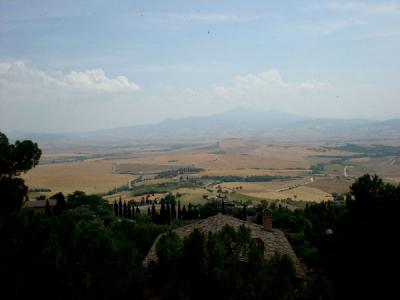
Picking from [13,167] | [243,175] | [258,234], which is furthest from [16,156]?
A: [243,175]

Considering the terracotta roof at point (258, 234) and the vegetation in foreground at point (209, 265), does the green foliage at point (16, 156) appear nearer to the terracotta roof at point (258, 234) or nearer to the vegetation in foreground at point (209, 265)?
the terracotta roof at point (258, 234)

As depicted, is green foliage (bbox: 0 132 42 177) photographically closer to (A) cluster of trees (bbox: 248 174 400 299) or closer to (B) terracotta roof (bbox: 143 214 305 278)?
(B) terracotta roof (bbox: 143 214 305 278)

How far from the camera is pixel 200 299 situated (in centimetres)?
1205

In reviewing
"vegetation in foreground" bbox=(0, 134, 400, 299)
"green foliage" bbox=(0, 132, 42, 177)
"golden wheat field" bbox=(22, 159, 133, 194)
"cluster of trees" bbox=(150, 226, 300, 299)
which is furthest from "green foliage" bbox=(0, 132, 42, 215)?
"golden wheat field" bbox=(22, 159, 133, 194)

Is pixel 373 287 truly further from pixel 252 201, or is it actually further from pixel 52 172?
pixel 52 172

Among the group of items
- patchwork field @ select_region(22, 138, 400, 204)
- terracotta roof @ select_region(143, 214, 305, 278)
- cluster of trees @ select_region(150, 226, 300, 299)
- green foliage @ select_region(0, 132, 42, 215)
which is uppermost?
green foliage @ select_region(0, 132, 42, 215)

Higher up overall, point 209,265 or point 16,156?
point 16,156

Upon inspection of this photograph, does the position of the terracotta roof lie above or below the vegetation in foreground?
Answer: below

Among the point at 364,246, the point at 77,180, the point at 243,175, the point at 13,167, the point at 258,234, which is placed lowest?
the point at 243,175

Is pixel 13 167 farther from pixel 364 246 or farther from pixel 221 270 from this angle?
pixel 364 246

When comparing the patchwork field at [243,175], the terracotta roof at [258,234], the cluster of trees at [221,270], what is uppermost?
the cluster of trees at [221,270]

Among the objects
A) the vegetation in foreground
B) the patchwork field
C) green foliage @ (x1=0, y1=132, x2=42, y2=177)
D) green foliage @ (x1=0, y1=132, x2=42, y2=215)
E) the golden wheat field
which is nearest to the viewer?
the vegetation in foreground

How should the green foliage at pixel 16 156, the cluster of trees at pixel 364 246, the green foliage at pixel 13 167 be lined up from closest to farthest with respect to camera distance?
the cluster of trees at pixel 364 246 → the green foliage at pixel 13 167 → the green foliage at pixel 16 156

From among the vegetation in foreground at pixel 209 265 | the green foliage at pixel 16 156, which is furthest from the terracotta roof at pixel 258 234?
the green foliage at pixel 16 156
